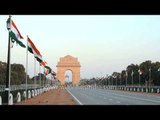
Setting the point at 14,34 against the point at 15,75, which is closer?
the point at 14,34

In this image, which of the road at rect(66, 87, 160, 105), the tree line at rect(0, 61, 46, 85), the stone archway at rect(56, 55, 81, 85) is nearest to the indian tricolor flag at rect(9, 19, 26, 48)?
the road at rect(66, 87, 160, 105)

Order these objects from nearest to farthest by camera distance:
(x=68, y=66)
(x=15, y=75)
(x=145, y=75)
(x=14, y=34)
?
(x=14, y=34) < (x=15, y=75) < (x=145, y=75) < (x=68, y=66)

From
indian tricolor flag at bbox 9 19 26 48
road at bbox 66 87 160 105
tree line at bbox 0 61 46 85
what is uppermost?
indian tricolor flag at bbox 9 19 26 48

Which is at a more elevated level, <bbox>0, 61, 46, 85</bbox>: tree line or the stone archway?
the stone archway

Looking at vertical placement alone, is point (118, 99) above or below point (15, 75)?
below

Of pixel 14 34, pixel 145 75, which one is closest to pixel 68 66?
pixel 145 75

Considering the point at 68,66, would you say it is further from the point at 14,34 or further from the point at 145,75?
the point at 14,34

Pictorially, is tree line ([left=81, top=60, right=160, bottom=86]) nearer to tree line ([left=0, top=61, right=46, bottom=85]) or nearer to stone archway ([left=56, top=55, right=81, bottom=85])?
tree line ([left=0, top=61, right=46, bottom=85])

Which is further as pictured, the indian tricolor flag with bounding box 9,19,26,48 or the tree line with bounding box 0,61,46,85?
the tree line with bounding box 0,61,46,85

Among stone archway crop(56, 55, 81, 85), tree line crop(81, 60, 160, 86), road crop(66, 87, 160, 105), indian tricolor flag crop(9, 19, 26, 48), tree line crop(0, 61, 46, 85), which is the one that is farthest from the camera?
stone archway crop(56, 55, 81, 85)
